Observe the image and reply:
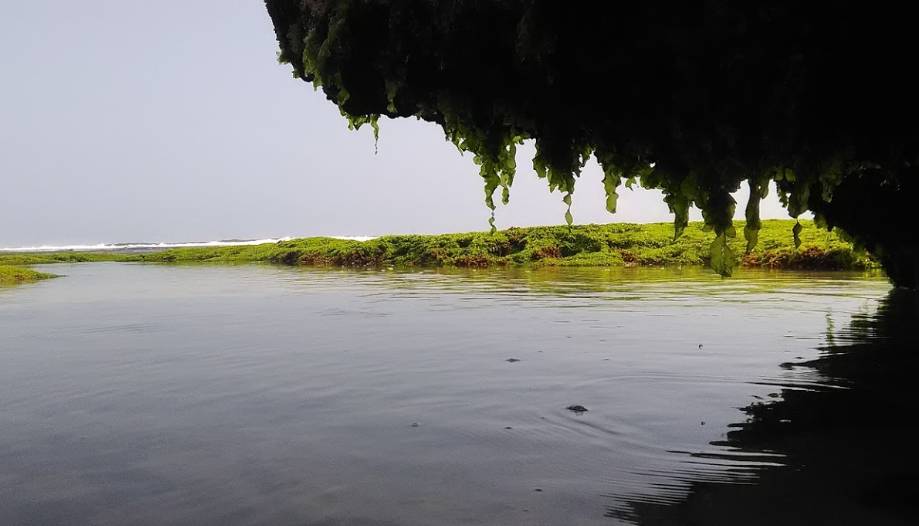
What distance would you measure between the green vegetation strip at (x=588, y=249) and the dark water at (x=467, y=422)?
575 inches

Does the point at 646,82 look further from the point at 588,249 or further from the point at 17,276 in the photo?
the point at 588,249

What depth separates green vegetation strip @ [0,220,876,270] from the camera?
25922mm

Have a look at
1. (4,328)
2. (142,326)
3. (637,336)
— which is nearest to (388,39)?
(637,336)

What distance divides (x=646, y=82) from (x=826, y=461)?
2.64m

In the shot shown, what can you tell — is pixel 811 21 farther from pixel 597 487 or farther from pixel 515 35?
pixel 597 487

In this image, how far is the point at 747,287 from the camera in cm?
1684

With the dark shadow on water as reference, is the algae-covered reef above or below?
above

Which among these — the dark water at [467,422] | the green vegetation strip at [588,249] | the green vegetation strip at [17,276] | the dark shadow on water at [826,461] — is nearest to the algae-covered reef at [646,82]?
the dark shadow on water at [826,461]

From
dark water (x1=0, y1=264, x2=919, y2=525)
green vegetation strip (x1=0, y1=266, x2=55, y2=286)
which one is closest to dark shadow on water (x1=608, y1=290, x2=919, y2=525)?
dark water (x1=0, y1=264, x2=919, y2=525)

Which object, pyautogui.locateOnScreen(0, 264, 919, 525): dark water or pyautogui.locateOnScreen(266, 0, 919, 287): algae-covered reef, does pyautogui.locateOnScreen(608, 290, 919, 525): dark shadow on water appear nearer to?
pyautogui.locateOnScreen(0, 264, 919, 525): dark water

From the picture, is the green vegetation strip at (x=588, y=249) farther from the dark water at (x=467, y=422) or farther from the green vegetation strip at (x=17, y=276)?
the green vegetation strip at (x=17, y=276)

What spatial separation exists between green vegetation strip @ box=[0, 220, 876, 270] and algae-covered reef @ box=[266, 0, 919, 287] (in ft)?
57.0

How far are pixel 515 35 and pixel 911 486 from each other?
3.43 meters

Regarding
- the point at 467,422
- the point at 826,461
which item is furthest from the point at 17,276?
the point at 826,461
